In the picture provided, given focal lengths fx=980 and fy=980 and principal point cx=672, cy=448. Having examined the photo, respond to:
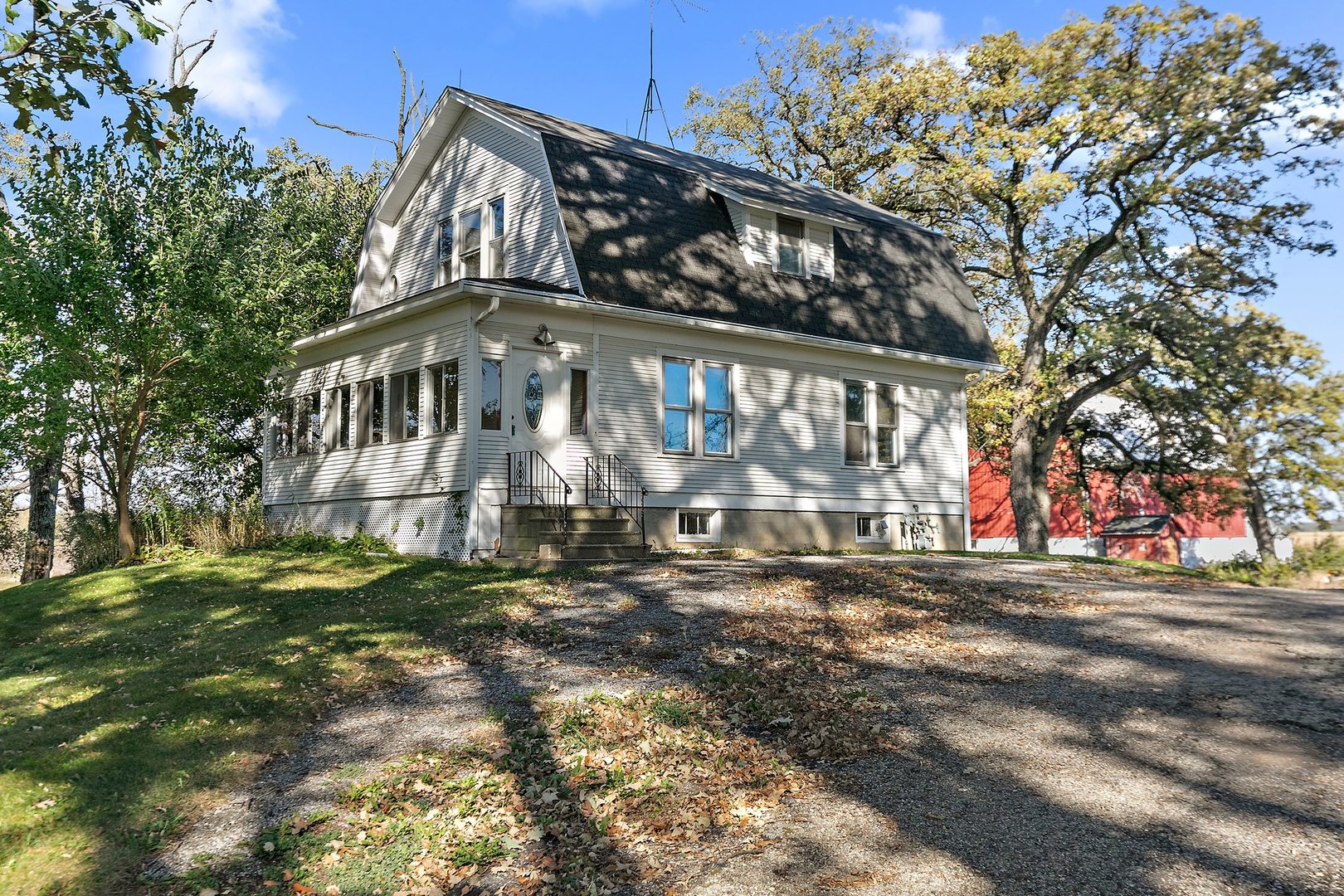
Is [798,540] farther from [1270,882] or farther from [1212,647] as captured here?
[1270,882]

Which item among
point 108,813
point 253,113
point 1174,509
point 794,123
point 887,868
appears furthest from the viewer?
point 794,123

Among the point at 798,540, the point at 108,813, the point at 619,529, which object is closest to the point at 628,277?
the point at 619,529

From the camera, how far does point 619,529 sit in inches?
601

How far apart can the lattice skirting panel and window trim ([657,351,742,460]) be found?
3.79 meters

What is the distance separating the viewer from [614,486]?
53.7 feet

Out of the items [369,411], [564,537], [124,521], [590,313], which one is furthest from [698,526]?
[124,521]

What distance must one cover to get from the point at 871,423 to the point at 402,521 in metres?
9.58

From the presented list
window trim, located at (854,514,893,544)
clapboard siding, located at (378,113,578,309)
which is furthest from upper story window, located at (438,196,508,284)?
window trim, located at (854,514,893,544)

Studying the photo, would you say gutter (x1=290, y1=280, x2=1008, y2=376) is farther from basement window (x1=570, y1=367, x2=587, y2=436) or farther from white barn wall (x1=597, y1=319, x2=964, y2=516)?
basement window (x1=570, y1=367, x2=587, y2=436)

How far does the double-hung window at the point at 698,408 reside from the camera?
1730cm

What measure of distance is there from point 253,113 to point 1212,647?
64.4ft

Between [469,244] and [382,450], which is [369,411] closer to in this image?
[382,450]

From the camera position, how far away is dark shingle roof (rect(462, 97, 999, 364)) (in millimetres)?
16578

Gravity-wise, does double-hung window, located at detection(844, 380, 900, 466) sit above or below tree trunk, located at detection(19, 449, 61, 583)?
above
